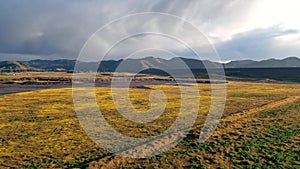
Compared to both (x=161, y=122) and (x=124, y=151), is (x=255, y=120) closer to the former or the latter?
(x=161, y=122)

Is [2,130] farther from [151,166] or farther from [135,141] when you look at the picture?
[151,166]

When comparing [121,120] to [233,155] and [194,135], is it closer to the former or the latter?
[194,135]

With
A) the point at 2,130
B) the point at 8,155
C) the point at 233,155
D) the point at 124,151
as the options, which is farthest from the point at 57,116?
the point at 233,155

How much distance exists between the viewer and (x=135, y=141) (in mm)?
23891

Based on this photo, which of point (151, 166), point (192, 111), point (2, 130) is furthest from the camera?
point (192, 111)

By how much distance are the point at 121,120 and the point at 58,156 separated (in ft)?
47.2

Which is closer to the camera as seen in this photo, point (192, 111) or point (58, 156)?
point (58, 156)

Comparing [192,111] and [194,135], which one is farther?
[192,111]

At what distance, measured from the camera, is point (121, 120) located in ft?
111

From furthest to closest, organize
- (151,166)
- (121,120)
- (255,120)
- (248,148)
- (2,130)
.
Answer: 1. (121,120)
2. (255,120)
3. (2,130)
4. (248,148)
5. (151,166)

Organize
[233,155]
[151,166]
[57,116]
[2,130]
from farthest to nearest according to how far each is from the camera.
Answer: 1. [57,116]
2. [2,130]
3. [233,155]
4. [151,166]

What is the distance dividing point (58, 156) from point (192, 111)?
25550 mm

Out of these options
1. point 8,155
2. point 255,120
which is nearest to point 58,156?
point 8,155

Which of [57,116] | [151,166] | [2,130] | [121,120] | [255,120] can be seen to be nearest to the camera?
[151,166]
